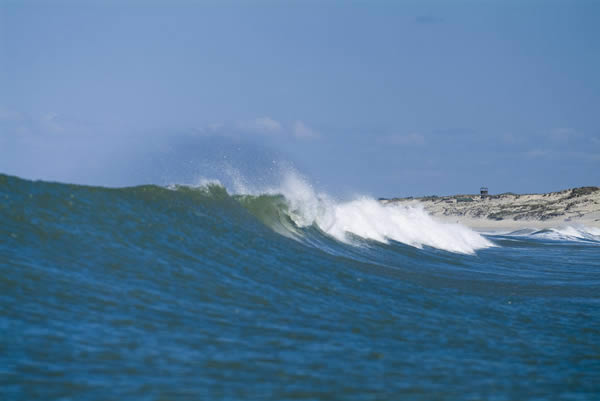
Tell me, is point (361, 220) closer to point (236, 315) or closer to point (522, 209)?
point (236, 315)

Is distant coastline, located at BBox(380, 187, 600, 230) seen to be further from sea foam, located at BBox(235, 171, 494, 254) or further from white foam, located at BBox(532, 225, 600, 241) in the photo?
sea foam, located at BBox(235, 171, 494, 254)

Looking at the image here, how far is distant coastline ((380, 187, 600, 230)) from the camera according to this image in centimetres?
5147

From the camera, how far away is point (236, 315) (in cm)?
706

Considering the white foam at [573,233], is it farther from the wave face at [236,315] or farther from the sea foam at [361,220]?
the wave face at [236,315]

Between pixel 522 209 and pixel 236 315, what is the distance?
56118 millimetres

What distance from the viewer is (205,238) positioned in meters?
11.3

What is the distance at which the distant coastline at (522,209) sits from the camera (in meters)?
51.5

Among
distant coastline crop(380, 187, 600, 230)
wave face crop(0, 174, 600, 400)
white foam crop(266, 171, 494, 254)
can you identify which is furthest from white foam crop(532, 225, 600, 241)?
wave face crop(0, 174, 600, 400)

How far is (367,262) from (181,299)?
23.6ft

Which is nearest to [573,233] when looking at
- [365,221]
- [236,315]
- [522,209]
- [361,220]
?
[522,209]

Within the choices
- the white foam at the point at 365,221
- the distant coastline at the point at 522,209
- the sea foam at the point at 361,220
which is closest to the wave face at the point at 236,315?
the sea foam at the point at 361,220

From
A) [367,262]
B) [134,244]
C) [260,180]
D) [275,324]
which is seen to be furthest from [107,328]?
[260,180]

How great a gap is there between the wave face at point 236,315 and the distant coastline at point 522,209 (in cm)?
3877

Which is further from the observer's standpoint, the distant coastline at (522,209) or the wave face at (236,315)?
the distant coastline at (522,209)
